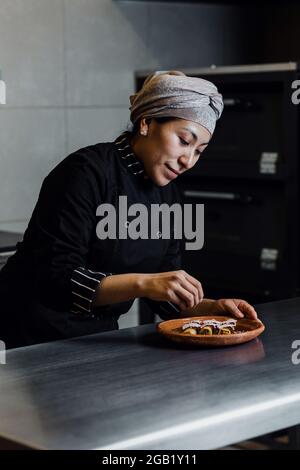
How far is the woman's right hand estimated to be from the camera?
79.4 inches

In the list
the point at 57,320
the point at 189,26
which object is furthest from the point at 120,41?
the point at 57,320

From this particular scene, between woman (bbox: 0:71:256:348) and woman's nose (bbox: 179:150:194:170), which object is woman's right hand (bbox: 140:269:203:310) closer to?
woman (bbox: 0:71:256:348)

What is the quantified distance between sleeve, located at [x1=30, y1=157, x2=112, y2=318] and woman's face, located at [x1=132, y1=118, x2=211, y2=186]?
14 centimetres

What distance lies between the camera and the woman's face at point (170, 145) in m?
2.26

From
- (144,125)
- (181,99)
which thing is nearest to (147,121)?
(144,125)

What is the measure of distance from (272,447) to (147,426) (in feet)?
7.56

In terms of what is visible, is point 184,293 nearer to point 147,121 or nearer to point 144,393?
point 144,393

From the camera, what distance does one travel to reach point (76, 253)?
7.23ft

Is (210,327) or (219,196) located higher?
A: (219,196)

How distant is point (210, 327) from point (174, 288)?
149 mm

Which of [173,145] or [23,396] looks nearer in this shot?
[23,396]

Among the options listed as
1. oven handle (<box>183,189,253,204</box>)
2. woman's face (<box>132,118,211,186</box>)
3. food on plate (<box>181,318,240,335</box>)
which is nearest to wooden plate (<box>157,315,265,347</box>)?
food on plate (<box>181,318,240,335</box>)
